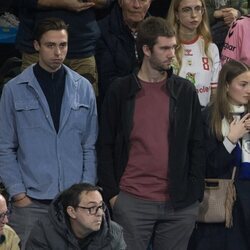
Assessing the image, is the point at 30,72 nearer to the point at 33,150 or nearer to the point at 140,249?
the point at 33,150

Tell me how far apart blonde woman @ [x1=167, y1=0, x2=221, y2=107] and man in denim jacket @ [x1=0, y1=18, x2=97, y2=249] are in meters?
0.97

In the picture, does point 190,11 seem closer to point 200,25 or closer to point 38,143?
point 200,25

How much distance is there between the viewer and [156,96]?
5.89m

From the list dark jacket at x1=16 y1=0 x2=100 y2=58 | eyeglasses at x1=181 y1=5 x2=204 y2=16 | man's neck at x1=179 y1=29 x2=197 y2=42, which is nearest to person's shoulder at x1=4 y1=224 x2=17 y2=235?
dark jacket at x1=16 y1=0 x2=100 y2=58

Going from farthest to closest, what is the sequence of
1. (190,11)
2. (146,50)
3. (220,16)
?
(220,16)
(190,11)
(146,50)

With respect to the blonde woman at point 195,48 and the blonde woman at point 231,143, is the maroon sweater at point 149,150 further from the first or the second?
the blonde woman at point 195,48

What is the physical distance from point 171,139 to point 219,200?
2.09 ft

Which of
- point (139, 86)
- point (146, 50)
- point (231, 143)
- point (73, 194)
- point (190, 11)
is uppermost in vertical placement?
point (190, 11)

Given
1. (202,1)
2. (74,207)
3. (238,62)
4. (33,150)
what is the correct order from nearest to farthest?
(74,207)
(33,150)
(238,62)
(202,1)

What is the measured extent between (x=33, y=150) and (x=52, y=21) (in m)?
0.87

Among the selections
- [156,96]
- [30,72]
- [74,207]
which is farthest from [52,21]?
[74,207]

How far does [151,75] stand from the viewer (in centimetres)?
591

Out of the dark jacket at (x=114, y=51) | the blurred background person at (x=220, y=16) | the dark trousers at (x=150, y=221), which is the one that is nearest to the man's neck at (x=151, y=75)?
the dark jacket at (x=114, y=51)

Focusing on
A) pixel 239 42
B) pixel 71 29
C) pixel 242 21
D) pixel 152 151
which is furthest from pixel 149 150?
pixel 242 21
